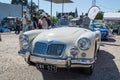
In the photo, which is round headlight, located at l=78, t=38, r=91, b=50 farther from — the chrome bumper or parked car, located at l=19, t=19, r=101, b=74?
the chrome bumper

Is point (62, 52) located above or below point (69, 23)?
below

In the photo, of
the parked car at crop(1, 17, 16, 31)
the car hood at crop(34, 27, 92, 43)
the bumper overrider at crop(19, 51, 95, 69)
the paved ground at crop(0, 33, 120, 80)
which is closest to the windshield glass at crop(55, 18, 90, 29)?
the car hood at crop(34, 27, 92, 43)

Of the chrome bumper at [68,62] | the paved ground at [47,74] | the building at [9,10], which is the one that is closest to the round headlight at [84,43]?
the chrome bumper at [68,62]

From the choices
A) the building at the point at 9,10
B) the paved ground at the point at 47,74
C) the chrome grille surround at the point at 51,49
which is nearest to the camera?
the chrome grille surround at the point at 51,49

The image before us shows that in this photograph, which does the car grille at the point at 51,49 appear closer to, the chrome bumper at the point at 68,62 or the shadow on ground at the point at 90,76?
the chrome bumper at the point at 68,62

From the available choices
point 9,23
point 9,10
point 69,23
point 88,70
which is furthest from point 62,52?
point 9,10

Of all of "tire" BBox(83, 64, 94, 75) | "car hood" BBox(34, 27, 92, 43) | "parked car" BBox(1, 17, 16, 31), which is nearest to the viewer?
"car hood" BBox(34, 27, 92, 43)

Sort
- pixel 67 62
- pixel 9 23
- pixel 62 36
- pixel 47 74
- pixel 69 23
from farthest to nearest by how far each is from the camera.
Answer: pixel 9 23
pixel 69 23
pixel 47 74
pixel 62 36
pixel 67 62

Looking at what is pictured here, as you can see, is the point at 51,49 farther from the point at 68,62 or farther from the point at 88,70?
the point at 88,70

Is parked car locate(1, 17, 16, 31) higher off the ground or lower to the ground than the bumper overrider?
higher

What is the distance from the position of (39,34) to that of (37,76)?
1185mm

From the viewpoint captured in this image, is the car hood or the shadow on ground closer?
the car hood

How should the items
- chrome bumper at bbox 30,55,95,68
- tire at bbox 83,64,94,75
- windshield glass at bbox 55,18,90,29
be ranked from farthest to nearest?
windshield glass at bbox 55,18,90,29 → tire at bbox 83,64,94,75 → chrome bumper at bbox 30,55,95,68

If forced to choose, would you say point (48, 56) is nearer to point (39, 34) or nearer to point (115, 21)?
point (39, 34)
